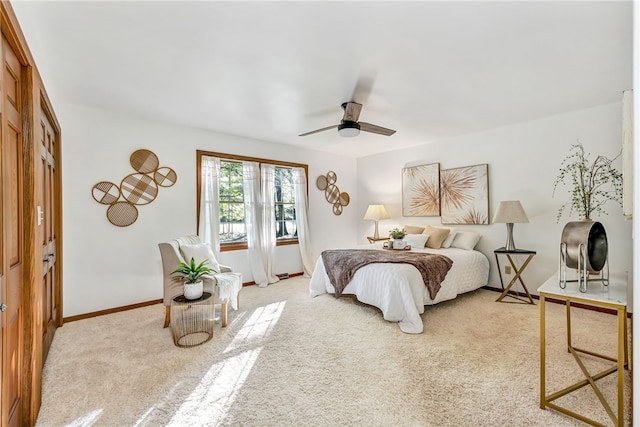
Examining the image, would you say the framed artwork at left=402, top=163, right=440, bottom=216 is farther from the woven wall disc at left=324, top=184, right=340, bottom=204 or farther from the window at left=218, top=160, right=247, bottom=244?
the window at left=218, top=160, right=247, bottom=244

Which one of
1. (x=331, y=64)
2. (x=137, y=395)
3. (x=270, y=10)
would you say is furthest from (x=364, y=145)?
(x=137, y=395)

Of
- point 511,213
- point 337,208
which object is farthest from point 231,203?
point 511,213

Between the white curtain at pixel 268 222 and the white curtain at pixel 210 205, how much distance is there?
0.76m

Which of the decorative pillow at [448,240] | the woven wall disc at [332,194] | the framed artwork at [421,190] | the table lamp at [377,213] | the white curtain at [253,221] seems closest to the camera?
the decorative pillow at [448,240]

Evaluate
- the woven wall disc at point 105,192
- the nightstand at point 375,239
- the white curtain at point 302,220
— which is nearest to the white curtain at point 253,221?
the white curtain at point 302,220

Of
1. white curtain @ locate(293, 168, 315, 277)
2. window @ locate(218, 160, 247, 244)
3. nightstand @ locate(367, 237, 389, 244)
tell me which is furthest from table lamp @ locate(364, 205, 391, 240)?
window @ locate(218, 160, 247, 244)

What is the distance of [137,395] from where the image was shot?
75.0 inches

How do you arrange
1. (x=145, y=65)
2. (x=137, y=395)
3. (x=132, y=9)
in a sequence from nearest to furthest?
(x=132, y=9)
(x=137, y=395)
(x=145, y=65)

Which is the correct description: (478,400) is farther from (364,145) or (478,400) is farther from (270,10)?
(364,145)

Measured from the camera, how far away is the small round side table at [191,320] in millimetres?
2645

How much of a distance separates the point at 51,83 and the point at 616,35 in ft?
15.2

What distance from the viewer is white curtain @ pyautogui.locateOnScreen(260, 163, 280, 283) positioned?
4.82 meters

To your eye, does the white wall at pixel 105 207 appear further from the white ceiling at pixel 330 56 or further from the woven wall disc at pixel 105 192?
the white ceiling at pixel 330 56

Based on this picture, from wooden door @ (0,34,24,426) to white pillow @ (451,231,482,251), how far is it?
4.67 metres
